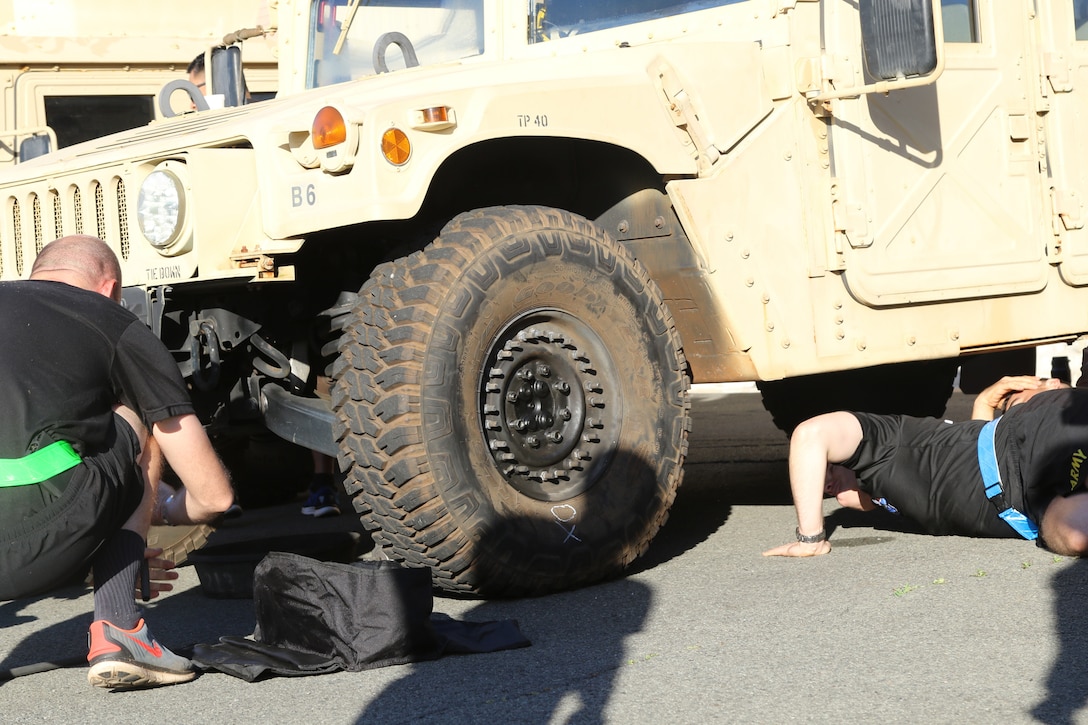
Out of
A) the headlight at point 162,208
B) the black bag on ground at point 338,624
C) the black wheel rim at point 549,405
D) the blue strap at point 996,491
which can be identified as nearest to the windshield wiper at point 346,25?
the headlight at point 162,208

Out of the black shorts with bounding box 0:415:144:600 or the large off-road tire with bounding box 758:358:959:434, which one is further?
the large off-road tire with bounding box 758:358:959:434

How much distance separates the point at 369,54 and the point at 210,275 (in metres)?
1.94

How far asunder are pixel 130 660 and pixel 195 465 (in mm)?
485

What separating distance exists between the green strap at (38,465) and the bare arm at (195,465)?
0.23 meters

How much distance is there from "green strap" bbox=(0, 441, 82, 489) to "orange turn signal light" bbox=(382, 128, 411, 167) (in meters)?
1.16

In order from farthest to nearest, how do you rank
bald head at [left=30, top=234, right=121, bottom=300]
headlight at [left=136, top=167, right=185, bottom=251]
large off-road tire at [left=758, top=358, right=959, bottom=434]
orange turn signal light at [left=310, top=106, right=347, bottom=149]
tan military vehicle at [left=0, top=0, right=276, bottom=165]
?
tan military vehicle at [left=0, top=0, right=276, bottom=165], large off-road tire at [left=758, top=358, right=959, bottom=434], headlight at [left=136, top=167, right=185, bottom=251], orange turn signal light at [left=310, top=106, right=347, bottom=149], bald head at [left=30, top=234, right=121, bottom=300]

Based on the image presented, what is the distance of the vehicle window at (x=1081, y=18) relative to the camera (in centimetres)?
557

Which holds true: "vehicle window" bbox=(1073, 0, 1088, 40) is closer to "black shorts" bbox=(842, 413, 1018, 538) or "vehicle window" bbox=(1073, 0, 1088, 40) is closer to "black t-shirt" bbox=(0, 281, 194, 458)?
"black shorts" bbox=(842, 413, 1018, 538)

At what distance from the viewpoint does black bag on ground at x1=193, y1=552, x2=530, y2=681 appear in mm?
3395

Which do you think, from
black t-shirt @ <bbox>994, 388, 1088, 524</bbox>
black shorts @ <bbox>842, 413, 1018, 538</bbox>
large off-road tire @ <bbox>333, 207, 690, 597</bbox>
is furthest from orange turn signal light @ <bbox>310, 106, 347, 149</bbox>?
black t-shirt @ <bbox>994, 388, 1088, 524</bbox>

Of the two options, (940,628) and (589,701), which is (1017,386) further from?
(589,701)

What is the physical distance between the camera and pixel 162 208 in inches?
161

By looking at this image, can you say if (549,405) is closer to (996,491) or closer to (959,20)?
(996,491)

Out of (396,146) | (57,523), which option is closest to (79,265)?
(57,523)
